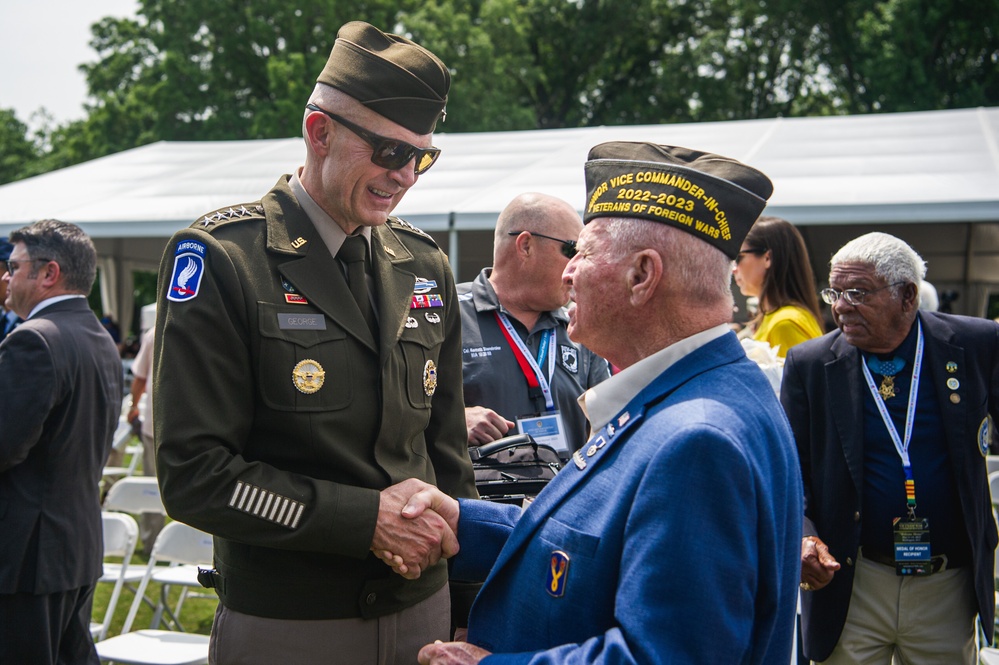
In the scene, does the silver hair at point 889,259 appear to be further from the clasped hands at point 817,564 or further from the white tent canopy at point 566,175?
the white tent canopy at point 566,175

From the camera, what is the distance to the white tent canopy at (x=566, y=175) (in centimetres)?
799

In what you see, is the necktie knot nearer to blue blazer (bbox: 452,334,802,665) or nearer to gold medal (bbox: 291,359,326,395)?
gold medal (bbox: 291,359,326,395)

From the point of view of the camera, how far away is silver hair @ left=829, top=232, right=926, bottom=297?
3.41 meters

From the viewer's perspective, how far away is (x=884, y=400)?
3447 millimetres

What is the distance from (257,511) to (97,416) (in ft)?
7.83

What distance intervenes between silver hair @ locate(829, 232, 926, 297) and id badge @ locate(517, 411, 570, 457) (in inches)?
49.6

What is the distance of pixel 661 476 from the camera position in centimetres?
146

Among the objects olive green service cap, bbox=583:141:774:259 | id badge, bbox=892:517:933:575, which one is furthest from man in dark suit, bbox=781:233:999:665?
olive green service cap, bbox=583:141:774:259

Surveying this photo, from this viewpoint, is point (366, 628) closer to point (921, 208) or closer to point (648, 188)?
point (648, 188)

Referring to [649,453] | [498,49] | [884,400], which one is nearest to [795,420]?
[884,400]

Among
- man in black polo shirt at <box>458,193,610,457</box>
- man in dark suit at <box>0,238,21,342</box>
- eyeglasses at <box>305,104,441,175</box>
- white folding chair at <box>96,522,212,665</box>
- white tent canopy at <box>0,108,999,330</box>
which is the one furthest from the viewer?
white tent canopy at <box>0,108,999,330</box>

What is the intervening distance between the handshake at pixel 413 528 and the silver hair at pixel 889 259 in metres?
2.06

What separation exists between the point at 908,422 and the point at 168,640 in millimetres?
3541

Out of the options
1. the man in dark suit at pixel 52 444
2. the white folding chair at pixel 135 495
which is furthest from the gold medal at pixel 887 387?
the white folding chair at pixel 135 495
